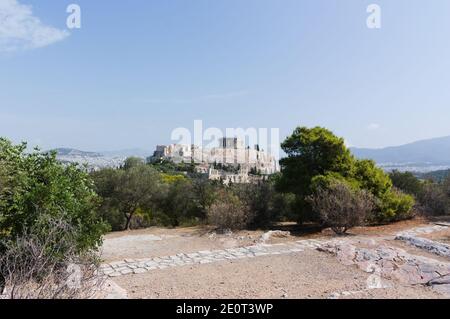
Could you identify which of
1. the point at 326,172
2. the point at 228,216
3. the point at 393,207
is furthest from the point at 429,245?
the point at 228,216

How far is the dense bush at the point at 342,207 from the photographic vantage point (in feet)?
34.5

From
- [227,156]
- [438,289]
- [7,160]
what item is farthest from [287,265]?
[227,156]

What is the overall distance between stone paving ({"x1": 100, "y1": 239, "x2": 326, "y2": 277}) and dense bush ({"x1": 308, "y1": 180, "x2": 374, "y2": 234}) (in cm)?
158

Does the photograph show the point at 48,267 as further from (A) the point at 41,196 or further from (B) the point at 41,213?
(A) the point at 41,196

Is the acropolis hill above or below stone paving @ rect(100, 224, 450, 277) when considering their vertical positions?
above

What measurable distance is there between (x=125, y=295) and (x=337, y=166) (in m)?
9.72

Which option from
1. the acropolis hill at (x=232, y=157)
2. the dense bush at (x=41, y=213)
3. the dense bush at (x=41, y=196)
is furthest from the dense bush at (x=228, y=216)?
the acropolis hill at (x=232, y=157)

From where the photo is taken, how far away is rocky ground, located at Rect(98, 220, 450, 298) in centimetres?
533

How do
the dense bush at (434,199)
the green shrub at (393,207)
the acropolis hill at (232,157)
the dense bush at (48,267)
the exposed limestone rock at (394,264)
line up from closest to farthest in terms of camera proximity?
1. the dense bush at (48,267)
2. the exposed limestone rock at (394,264)
3. the green shrub at (393,207)
4. the dense bush at (434,199)
5. the acropolis hill at (232,157)

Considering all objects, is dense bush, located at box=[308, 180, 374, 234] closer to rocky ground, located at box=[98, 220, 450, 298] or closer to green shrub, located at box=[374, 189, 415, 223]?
rocky ground, located at box=[98, 220, 450, 298]

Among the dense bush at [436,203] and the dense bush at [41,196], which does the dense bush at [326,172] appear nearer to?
the dense bush at [436,203]

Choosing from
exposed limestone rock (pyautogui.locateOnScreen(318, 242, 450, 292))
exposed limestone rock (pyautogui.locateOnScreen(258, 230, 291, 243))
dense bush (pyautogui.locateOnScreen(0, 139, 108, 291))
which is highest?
dense bush (pyautogui.locateOnScreen(0, 139, 108, 291))

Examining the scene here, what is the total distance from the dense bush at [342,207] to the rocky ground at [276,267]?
1.44 feet

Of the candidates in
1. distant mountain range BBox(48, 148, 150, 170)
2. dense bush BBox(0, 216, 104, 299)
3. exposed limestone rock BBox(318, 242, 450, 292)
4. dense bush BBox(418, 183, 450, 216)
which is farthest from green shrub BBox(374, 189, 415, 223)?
dense bush BBox(0, 216, 104, 299)
